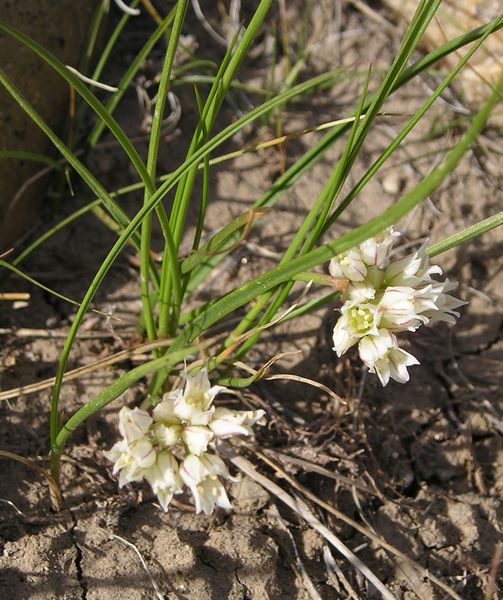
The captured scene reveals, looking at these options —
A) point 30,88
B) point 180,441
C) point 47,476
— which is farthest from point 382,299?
point 30,88

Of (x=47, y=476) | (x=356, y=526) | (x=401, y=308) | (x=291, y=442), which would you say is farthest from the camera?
(x=291, y=442)

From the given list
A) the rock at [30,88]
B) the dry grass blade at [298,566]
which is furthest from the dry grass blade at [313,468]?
the rock at [30,88]

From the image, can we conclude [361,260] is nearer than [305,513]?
Result: Yes

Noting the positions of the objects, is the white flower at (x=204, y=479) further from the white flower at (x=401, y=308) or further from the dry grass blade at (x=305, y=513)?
the white flower at (x=401, y=308)

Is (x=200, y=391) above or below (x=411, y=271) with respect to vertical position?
below

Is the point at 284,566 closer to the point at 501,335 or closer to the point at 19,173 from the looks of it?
the point at 501,335

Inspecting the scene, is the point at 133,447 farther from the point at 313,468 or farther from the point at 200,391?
the point at 313,468

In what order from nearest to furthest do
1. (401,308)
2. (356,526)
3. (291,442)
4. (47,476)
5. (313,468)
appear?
(401,308) → (47,476) → (356,526) → (313,468) → (291,442)
